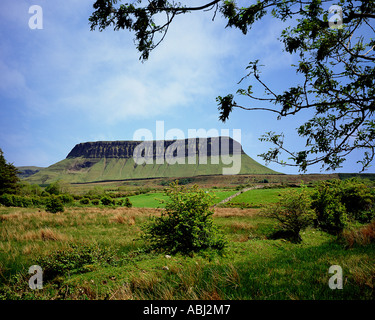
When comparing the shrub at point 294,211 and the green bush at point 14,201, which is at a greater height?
the shrub at point 294,211

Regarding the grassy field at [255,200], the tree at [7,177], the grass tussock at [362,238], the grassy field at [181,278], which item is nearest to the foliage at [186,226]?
the grassy field at [181,278]

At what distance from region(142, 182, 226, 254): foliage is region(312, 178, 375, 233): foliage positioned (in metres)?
12.4

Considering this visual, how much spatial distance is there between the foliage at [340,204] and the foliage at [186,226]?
12431 millimetres

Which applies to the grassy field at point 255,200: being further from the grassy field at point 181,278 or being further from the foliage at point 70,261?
the foliage at point 70,261

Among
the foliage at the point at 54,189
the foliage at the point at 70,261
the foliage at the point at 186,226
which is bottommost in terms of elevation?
the foliage at the point at 54,189

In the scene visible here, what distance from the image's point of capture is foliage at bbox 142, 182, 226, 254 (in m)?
6.94

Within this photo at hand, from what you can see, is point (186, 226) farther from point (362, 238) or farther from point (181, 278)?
point (362, 238)

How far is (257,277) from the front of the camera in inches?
165

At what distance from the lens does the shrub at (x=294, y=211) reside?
41.9ft

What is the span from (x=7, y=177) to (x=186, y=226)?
44049mm

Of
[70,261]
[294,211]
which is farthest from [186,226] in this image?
[294,211]

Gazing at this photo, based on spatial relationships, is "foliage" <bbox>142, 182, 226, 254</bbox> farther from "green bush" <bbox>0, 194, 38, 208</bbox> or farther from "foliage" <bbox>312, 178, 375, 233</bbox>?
"green bush" <bbox>0, 194, 38, 208</bbox>
